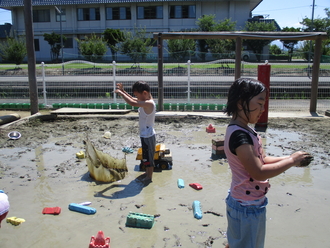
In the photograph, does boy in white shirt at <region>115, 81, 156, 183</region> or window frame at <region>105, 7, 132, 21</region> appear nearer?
boy in white shirt at <region>115, 81, 156, 183</region>

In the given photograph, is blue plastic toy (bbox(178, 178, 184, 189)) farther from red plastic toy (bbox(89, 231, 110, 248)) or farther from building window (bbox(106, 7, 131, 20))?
building window (bbox(106, 7, 131, 20))

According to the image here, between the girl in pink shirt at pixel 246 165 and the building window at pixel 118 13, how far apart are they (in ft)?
137

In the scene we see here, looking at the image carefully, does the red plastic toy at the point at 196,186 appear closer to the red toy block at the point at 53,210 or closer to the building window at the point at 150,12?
the red toy block at the point at 53,210

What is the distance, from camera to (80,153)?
20.4 feet

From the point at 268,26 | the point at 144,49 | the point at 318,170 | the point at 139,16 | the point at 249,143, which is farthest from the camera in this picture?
the point at 139,16

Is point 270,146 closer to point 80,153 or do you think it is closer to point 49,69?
point 80,153

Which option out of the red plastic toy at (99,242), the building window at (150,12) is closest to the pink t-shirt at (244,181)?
the red plastic toy at (99,242)

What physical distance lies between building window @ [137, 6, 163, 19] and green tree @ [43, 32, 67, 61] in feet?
33.6

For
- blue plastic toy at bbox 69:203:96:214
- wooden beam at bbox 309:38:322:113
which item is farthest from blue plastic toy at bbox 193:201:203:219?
wooden beam at bbox 309:38:322:113

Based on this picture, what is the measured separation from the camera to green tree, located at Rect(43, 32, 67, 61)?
122ft

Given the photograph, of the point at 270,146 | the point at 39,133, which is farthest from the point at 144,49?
the point at 270,146

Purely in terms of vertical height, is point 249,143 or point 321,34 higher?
point 321,34

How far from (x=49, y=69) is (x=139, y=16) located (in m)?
28.8

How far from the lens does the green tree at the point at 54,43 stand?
122 ft
